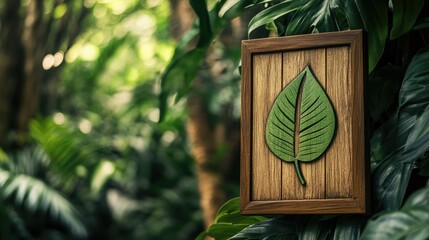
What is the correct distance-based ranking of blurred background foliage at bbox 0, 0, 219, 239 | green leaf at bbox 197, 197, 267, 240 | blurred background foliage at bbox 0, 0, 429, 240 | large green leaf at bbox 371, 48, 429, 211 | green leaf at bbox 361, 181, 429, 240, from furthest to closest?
1. blurred background foliage at bbox 0, 0, 219, 239
2. blurred background foliage at bbox 0, 0, 429, 240
3. green leaf at bbox 197, 197, 267, 240
4. large green leaf at bbox 371, 48, 429, 211
5. green leaf at bbox 361, 181, 429, 240

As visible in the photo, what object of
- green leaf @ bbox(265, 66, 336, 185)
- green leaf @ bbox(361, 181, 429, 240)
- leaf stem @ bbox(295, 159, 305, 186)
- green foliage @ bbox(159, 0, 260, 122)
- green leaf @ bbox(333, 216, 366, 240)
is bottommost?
green leaf @ bbox(333, 216, 366, 240)

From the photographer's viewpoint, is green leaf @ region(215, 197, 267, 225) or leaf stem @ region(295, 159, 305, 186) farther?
green leaf @ region(215, 197, 267, 225)

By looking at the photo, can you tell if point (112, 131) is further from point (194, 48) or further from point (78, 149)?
point (194, 48)

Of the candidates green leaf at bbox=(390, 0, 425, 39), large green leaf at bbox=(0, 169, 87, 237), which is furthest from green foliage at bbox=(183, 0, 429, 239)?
large green leaf at bbox=(0, 169, 87, 237)

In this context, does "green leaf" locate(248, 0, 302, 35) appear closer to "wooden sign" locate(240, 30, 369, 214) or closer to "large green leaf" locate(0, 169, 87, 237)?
"wooden sign" locate(240, 30, 369, 214)

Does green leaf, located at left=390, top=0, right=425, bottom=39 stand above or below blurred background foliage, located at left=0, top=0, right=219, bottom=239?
above

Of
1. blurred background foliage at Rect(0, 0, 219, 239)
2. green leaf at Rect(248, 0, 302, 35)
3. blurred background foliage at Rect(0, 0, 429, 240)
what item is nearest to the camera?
green leaf at Rect(248, 0, 302, 35)

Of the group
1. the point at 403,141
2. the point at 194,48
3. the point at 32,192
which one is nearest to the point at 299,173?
the point at 403,141
